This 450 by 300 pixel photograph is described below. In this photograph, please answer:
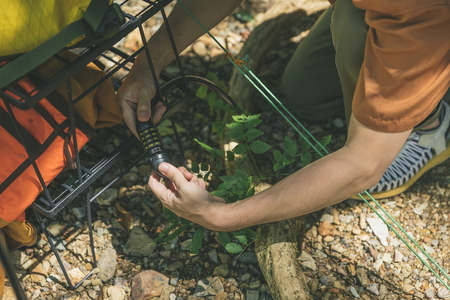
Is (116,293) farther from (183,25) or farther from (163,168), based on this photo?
(183,25)

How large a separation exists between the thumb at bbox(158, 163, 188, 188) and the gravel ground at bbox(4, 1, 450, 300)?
405 millimetres

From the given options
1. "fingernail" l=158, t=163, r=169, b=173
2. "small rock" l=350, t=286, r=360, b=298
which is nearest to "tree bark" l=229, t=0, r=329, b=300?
"small rock" l=350, t=286, r=360, b=298

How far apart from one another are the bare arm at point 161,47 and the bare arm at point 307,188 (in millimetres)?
244

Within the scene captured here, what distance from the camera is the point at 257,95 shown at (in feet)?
7.07

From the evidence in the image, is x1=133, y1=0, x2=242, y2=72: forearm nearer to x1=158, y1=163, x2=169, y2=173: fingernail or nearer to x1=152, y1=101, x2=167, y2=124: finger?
x1=152, y1=101, x2=167, y2=124: finger

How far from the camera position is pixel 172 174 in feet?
4.28

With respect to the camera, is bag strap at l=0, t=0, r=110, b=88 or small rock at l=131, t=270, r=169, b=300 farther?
small rock at l=131, t=270, r=169, b=300

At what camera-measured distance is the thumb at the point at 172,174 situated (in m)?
1.28

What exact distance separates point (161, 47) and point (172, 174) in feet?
1.59

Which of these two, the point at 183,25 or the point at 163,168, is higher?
the point at 183,25

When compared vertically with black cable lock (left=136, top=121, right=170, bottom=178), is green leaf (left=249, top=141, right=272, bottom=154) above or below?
below

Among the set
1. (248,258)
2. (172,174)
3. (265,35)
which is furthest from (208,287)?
A: (265,35)

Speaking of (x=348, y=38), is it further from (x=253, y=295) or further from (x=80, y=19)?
(x=253, y=295)

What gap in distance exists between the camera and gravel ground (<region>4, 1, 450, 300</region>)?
5.17 ft
